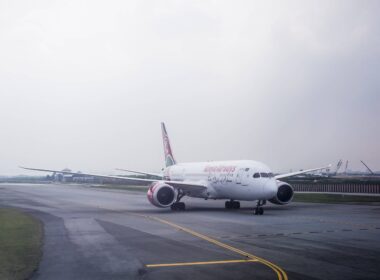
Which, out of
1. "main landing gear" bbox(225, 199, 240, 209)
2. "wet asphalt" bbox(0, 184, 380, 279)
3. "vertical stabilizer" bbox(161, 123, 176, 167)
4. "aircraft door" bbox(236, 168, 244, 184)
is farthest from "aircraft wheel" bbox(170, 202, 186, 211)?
"vertical stabilizer" bbox(161, 123, 176, 167)

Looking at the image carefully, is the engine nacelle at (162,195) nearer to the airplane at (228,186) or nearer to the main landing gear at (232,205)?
the airplane at (228,186)

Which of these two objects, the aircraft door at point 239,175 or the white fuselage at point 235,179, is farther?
the aircraft door at point 239,175

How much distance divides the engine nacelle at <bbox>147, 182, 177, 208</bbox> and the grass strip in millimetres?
8918

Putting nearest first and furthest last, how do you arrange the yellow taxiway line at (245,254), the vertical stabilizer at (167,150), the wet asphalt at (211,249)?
the yellow taxiway line at (245,254)
the wet asphalt at (211,249)
the vertical stabilizer at (167,150)

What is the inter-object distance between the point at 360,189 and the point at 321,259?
4759 cm

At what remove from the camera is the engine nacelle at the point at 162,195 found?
108 feet

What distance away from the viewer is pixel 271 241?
17.5 meters

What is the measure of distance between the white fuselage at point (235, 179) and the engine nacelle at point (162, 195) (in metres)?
3.51

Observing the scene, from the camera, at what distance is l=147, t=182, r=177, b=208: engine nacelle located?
33.0 m

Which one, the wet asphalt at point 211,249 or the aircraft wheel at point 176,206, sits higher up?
the aircraft wheel at point 176,206

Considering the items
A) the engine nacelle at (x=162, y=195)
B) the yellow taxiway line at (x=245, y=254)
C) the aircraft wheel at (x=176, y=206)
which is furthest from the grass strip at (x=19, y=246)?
the aircraft wheel at (x=176, y=206)

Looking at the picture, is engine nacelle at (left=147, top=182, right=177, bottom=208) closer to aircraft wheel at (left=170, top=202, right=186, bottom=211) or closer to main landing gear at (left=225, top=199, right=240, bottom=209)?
aircraft wheel at (left=170, top=202, right=186, bottom=211)

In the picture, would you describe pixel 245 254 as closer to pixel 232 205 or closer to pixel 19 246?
pixel 19 246

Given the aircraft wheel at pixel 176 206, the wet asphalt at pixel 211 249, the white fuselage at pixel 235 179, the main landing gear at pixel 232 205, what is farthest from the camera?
the main landing gear at pixel 232 205
